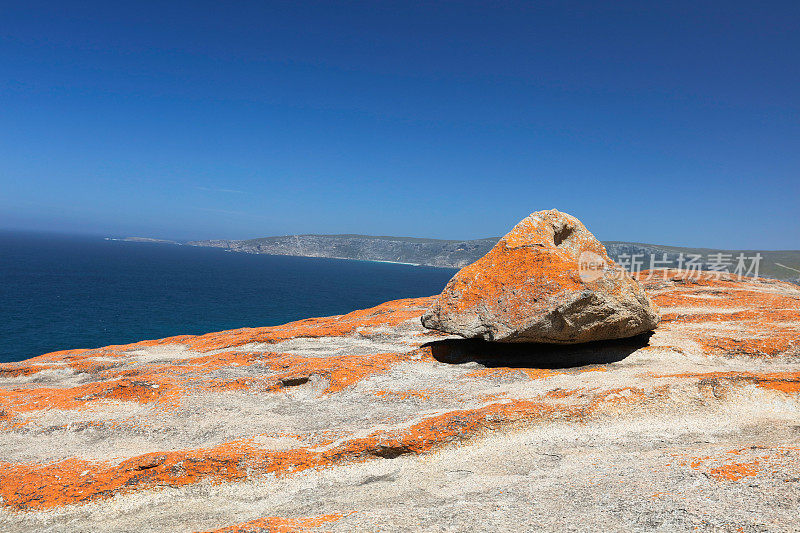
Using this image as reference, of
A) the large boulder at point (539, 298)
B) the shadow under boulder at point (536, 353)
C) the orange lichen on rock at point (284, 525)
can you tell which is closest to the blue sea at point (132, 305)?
the shadow under boulder at point (536, 353)

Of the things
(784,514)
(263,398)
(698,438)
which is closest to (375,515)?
(784,514)

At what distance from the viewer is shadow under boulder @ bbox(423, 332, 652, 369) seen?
564 inches

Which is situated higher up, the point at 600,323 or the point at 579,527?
the point at 600,323

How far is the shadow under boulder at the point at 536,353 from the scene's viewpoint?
14.3 metres

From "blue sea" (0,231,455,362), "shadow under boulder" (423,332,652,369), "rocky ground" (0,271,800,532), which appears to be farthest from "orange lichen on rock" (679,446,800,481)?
"blue sea" (0,231,455,362)

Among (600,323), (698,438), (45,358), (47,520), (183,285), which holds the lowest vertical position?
(183,285)

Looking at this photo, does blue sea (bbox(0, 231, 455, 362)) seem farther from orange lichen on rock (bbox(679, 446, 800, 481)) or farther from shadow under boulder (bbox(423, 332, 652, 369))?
orange lichen on rock (bbox(679, 446, 800, 481))

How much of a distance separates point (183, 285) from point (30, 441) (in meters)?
129

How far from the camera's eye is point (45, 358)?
21.9 meters

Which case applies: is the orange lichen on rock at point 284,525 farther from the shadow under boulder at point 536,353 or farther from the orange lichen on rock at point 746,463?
the shadow under boulder at point 536,353

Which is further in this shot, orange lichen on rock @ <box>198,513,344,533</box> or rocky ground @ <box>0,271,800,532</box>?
rocky ground @ <box>0,271,800,532</box>

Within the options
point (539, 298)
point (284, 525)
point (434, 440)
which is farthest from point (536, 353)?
point (284, 525)

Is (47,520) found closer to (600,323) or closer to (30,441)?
(30,441)

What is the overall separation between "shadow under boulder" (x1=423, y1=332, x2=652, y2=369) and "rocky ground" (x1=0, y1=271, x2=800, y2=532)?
0.08 metres
